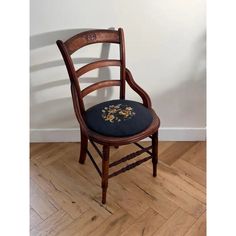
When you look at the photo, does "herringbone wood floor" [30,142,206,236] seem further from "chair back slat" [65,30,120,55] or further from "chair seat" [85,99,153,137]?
"chair back slat" [65,30,120,55]

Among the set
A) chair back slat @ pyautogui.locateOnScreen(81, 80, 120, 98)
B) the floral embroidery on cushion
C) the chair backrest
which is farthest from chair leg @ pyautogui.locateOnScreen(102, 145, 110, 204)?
chair back slat @ pyautogui.locateOnScreen(81, 80, 120, 98)

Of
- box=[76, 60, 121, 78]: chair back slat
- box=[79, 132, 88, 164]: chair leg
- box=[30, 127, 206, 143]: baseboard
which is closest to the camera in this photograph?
box=[76, 60, 121, 78]: chair back slat

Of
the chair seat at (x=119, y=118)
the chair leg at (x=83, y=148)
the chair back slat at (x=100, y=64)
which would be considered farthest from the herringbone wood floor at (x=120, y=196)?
the chair back slat at (x=100, y=64)

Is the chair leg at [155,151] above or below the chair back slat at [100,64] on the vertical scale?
below

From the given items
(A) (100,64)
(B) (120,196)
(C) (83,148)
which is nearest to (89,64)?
(A) (100,64)

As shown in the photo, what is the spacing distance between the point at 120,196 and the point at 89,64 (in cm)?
79

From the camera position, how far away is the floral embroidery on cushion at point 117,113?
162 cm

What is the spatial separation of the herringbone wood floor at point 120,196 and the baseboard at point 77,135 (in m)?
0.08

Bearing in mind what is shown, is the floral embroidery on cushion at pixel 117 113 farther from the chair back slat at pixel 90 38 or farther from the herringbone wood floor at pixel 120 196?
the herringbone wood floor at pixel 120 196

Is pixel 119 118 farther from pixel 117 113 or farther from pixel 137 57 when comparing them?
pixel 137 57

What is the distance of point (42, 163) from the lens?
203 cm

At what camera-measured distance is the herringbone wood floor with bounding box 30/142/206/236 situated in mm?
1602
